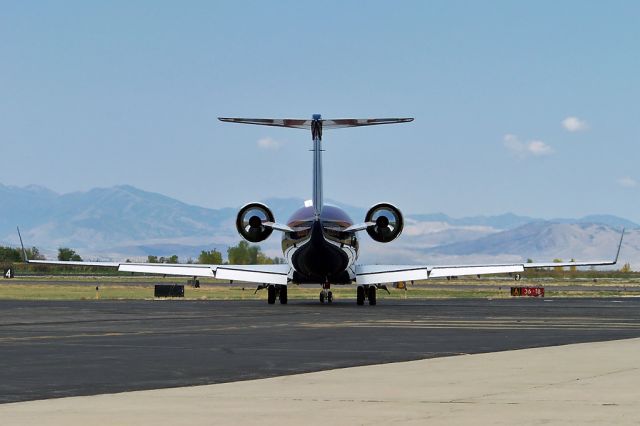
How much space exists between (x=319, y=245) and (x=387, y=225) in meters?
3.69

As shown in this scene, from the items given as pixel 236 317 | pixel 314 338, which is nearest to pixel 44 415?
pixel 314 338

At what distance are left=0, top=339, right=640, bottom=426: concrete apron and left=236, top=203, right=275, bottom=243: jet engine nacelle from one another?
36432 millimetres

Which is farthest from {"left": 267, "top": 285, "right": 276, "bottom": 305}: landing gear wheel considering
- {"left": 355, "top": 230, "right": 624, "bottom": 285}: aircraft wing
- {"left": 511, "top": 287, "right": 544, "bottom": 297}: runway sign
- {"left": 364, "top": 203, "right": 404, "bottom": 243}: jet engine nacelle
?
{"left": 511, "top": 287, "right": 544, "bottom": 297}: runway sign

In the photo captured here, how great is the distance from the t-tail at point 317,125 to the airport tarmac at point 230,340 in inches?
439

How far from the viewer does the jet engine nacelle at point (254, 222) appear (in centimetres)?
5825

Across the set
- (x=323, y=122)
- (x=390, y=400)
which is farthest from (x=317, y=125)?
(x=390, y=400)

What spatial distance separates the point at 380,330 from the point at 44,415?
20.3 m

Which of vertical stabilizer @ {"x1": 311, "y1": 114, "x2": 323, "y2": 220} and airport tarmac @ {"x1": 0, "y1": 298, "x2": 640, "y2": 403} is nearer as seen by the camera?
airport tarmac @ {"x1": 0, "y1": 298, "x2": 640, "y2": 403}

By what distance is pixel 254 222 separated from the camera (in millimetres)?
58250

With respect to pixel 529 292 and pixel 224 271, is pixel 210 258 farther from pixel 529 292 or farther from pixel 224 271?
pixel 224 271

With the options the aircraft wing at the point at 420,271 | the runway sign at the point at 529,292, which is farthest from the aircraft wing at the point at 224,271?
the runway sign at the point at 529,292

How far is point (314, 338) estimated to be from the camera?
30.9 metres

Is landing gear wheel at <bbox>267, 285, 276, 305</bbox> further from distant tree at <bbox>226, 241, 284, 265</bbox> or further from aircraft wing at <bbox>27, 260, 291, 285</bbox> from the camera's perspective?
distant tree at <bbox>226, 241, 284, 265</bbox>

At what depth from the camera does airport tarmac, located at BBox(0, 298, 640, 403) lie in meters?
20.4
